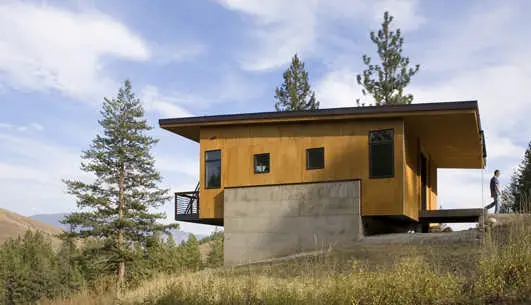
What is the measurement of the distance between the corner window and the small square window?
1660mm

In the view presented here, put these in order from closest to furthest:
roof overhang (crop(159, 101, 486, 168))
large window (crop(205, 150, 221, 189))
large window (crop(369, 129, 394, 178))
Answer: roof overhang (crop(159, 101, 486, 168)), large window (crop(369, 129, 394, 178)), large window (crop(205, 150, 221, 189))

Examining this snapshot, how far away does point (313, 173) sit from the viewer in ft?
73.1

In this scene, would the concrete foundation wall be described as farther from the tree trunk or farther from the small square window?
the tree trunk

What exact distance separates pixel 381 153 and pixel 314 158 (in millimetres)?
2433

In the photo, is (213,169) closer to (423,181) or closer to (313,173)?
(313,173)

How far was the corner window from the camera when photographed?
73.1 ft

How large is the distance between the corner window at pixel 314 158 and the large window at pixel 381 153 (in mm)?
1789

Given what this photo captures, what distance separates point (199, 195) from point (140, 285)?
10.2 metres

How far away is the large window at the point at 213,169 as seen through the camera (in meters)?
24.4

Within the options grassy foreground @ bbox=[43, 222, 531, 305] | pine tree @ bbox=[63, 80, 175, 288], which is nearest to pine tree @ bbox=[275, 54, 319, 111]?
pine tree @ bbox=[63, 80, 175, 288]

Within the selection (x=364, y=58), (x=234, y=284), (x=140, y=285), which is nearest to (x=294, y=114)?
(x=140, y=285)

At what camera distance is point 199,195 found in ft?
81.7

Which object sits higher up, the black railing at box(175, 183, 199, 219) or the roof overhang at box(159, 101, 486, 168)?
the roof overhang at box(159, 101, 486, 168)

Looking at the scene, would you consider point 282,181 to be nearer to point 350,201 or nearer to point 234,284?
point 350,201
